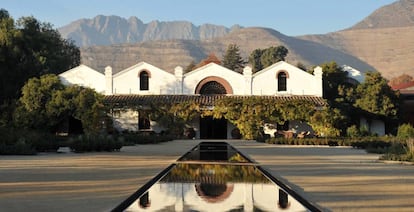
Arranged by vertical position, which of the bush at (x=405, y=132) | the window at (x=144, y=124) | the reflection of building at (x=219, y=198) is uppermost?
the window at (x=144, y=124)

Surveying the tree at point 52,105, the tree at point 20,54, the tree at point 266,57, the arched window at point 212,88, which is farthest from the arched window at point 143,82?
the tree at point 266,57

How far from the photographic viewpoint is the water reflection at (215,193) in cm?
957

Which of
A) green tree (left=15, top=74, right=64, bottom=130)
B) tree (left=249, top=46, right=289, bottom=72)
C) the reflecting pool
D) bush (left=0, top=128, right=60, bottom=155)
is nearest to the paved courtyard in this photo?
the reflecting pool

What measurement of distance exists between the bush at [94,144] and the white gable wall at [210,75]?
22311 millimetres

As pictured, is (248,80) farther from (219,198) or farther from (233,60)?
(233,60)

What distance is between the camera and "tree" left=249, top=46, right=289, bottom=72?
10825 cm

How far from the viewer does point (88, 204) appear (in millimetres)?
9336

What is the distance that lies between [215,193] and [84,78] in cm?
3904

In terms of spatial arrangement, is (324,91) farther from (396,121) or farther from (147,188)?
(147,188)

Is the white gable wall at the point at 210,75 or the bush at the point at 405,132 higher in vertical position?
the white gable wall at the point at 210,75

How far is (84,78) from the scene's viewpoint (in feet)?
160

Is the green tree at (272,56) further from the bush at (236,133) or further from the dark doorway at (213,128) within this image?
the bush at (236,133)

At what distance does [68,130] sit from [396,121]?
91.3 ft

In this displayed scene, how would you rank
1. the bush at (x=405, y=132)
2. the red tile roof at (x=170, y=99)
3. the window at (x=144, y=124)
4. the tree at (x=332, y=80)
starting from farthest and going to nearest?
the tree at (x=332, y=80) → the window at (x=144, y=124) → the red tile roof at (x=170, y=99) → the bush at (x=405, y=132)
